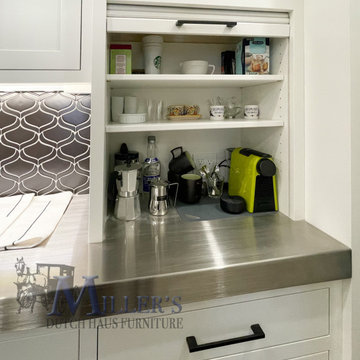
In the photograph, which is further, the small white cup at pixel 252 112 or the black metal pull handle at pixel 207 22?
the small white cup at pixel 252 112

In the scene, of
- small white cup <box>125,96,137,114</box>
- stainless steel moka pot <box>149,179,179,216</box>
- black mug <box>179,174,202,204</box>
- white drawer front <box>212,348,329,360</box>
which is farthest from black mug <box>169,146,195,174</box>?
white drawer front <box>212,348,329,360</box>

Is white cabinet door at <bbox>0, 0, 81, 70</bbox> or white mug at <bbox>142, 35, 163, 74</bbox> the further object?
white mug at <bbox>142, 35, 163, 74</bbox>

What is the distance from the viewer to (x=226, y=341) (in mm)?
757

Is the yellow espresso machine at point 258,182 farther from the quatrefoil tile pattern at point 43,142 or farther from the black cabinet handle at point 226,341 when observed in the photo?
the quatrefoil tile pattern at point 43,142

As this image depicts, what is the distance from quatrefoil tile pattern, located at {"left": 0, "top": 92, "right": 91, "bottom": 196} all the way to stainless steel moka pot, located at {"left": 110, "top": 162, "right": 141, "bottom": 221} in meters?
0.42

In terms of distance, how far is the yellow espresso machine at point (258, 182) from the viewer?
109 centimetres

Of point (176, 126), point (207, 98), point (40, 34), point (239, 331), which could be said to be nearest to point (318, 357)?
point (239, 331)

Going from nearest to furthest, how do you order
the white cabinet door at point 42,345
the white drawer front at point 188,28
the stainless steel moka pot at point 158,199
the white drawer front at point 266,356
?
1. the white cabinet door at point 42,345
2. the white drawer front at point 266,356
3. the white drawer front at point 188,28
4. the stainless steel moka pot at point 158,199

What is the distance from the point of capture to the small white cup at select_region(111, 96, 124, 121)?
1221 mm

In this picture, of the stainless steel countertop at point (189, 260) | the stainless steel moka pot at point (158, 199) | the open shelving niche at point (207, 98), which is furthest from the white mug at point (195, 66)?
the stainless steel countertop at point (189, 260)

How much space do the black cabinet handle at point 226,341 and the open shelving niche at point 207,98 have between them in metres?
0.50

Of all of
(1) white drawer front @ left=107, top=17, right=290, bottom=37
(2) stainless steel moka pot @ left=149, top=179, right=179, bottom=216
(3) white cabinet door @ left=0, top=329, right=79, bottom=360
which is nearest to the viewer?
(3) white cabinet door @ left=0, top=329, right=79, bottom=360

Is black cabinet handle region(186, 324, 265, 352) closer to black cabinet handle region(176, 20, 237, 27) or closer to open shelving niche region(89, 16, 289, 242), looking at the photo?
open shelving niche region(89, 16, 289, 242)

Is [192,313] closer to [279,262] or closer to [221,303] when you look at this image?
[221,303]
